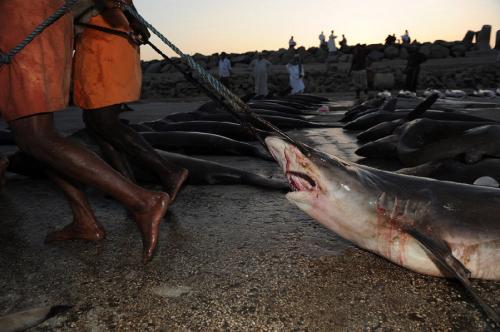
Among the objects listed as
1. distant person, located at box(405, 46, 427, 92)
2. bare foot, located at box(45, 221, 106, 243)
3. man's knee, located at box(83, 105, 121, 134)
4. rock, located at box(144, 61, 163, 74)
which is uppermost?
rock, located at box(144, 61, 163, 74)

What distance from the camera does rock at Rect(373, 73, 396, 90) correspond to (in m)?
24.4

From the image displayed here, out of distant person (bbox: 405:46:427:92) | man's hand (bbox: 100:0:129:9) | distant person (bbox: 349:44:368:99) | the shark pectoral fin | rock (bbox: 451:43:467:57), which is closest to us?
the shark pectoral fin

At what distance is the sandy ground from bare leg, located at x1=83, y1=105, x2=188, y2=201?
0.31m

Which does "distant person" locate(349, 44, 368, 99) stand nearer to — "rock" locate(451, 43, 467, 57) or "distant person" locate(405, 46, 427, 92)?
"distant person" locate(405, 46, 427, 92)

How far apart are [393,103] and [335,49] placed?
28475 mm

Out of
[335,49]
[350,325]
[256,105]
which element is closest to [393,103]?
[256,105]

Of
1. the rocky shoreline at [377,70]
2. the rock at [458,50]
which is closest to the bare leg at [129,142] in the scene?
the rocky shoreline at [377,70]

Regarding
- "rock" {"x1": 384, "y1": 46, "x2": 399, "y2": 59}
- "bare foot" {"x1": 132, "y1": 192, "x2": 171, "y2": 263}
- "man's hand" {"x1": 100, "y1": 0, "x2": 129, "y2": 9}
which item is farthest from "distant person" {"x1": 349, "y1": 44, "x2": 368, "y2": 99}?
"bare foot" {"x1": 132, "y1": 192, "x2": 171, "y2": 263}

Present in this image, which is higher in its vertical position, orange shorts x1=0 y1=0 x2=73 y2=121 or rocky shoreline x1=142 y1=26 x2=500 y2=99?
rocky shoreline x1=142 y1=26 x2=500 y2=99

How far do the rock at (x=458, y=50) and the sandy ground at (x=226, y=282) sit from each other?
35595 millimetres

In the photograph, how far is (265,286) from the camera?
1.73 metres

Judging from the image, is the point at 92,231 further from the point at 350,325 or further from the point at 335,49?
the point at 335,49

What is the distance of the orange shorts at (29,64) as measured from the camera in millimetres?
1748

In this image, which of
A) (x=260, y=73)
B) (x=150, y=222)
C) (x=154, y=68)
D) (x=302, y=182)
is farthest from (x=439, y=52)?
(x=150, y=222)
